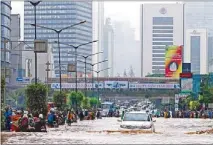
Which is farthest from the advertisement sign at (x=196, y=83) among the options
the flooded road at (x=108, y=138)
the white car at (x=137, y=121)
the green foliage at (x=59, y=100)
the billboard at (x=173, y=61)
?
the flooded road at (x=108, y=138)

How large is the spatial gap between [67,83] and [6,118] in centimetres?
12491

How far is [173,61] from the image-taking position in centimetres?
15725

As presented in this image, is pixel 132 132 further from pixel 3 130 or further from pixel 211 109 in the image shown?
pixel 211 109

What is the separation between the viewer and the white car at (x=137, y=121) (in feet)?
112

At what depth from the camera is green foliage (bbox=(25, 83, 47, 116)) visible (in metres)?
45.2

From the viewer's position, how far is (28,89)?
45.6 metres

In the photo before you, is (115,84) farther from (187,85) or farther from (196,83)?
(196,83)

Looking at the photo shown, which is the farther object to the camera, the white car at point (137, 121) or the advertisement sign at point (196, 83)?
the advertisement sign at point (196, 83)

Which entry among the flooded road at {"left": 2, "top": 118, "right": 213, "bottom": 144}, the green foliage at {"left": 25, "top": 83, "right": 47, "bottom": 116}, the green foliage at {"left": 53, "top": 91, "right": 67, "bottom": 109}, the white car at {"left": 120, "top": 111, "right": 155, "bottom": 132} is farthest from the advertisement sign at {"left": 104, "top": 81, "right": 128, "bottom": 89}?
the flooded road at {"left": 2, "top": 118, "right": 213, "bottom": 144}

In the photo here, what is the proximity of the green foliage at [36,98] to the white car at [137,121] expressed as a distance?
10.2 metres

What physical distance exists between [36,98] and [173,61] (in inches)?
4483

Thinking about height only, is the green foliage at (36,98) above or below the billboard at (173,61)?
below

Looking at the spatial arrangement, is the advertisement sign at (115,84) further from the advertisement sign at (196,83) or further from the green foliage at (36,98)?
the green foliage at (36,98)

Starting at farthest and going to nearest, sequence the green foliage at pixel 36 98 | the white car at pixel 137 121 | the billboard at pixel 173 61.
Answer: the billboard at pixel 173 61, the green foliage at pixel 36 98, the white car at pixel 137 121
